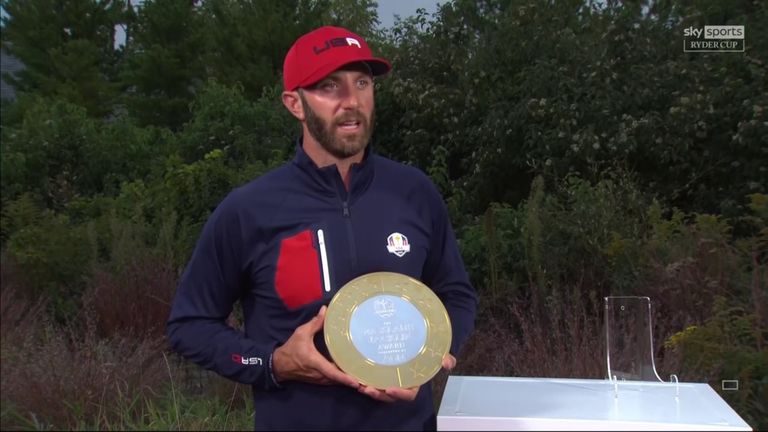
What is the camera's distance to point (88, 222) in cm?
557

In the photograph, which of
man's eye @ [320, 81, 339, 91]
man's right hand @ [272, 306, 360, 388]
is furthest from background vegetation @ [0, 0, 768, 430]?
man's eye @ [320, 81, 339, 91]

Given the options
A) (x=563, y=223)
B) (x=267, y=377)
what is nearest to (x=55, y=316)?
(x=563, y=223)

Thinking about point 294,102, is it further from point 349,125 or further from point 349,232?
point 349,232

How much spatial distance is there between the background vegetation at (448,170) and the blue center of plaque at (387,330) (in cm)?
180

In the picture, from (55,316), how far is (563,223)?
3.11 m

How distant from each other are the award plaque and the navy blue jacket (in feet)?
0.28

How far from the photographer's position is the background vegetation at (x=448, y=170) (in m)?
3.94

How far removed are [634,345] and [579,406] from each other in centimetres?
65

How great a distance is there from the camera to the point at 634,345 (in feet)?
8.25

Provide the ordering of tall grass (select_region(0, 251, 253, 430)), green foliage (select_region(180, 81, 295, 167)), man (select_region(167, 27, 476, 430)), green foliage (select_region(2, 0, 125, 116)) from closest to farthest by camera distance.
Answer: man (select_region(167, 27, 476, 430)), tall grass (select_region(0, 251, 253, 430)), green foliage (select_region(2, 0, 125, 116)), green foliage (select_region(180, 81, 295, 167))

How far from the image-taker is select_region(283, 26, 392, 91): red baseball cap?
1875 mm

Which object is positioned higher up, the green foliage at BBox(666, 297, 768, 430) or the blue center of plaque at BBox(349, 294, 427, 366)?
the blue center of plaque at BBox(349, 294, 427, 366)

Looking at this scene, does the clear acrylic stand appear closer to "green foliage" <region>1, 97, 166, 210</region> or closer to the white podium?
the white podium

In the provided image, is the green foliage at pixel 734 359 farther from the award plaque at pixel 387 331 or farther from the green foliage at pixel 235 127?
the green foliage at pixel 235 127
